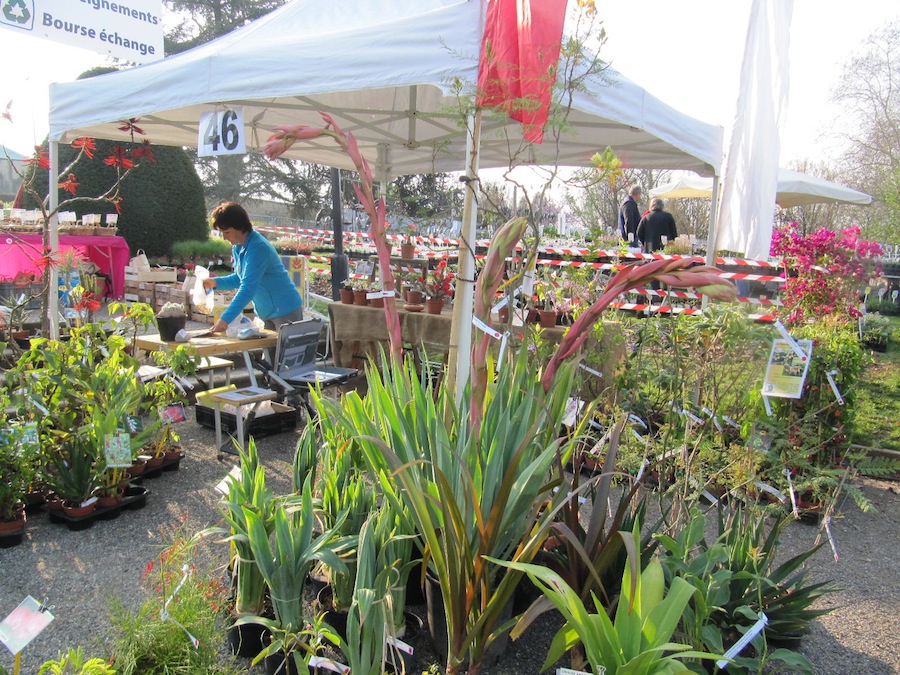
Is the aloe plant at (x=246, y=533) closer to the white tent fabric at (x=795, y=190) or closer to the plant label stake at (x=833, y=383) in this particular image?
the plant label stake at (x=833, y=383)

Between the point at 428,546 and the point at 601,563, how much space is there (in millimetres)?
548

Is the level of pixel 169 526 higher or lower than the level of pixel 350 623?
lower

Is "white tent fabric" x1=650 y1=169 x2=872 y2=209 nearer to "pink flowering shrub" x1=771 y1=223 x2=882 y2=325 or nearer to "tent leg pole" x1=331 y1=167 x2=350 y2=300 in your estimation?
"pink flowering shrub" x1=771 y1=223 x2=882 y2=325

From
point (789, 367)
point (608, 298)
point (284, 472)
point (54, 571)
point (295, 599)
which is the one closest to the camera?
point (608, 298)

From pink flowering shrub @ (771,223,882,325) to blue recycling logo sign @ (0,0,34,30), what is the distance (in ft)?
20.4

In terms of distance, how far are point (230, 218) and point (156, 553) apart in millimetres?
2355

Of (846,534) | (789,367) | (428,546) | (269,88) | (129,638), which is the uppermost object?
(269,88)

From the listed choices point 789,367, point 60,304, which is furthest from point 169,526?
point 60,304

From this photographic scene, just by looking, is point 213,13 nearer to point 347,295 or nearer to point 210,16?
point 210,16

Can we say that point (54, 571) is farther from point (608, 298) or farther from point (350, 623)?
point (608, 298)

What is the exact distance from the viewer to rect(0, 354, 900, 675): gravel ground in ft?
7.11

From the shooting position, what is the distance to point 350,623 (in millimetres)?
1639

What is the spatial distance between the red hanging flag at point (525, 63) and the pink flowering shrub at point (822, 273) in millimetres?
2966

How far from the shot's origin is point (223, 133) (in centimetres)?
396
